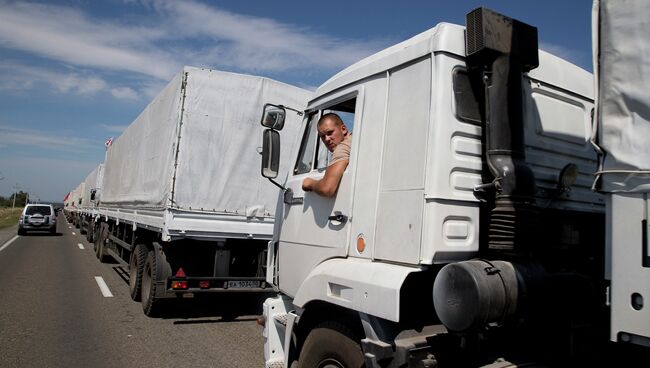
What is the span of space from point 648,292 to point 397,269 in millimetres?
1207

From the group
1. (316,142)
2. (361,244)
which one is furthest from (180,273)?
(361,244)

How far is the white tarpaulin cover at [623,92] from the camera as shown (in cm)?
173

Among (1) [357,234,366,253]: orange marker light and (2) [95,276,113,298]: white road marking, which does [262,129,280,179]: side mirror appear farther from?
(2) [95,276,113,298]: white road marking

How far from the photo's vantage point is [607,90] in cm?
188

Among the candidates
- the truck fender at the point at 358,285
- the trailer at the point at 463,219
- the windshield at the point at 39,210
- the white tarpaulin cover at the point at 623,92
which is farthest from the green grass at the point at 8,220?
the white tarpaulin cover at the point at 623,92

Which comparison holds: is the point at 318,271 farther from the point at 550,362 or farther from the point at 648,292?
the point at 648,292

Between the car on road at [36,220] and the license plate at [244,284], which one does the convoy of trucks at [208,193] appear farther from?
the car on road at [36,220]

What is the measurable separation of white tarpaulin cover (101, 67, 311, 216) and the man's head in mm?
3829

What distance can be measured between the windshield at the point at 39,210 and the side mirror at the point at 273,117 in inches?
1081

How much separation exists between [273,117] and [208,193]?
3698mm

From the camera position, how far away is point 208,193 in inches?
285

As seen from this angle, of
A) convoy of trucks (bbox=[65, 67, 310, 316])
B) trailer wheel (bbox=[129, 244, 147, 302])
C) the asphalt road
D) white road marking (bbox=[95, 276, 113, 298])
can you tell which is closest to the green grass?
white road marking (bbox=[95, 276, 113, 298])

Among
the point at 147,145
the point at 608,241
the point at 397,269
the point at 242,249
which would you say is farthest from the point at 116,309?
the point at 608,241

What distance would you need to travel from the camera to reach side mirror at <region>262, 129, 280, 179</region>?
379 cm
